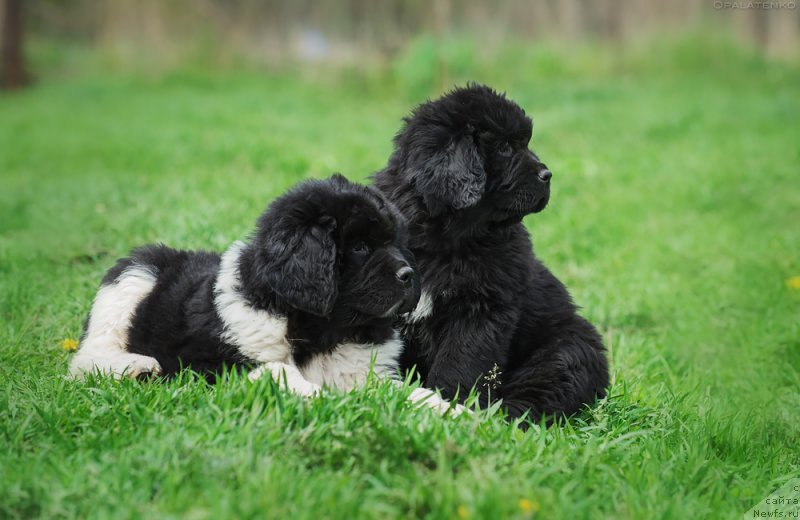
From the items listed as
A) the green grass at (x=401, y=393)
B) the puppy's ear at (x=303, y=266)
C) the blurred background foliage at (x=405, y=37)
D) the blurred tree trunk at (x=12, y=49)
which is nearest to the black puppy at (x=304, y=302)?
the puppy's ear at (x=303, y=266)

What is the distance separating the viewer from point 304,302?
3.30 m

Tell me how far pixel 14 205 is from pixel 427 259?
5732mm

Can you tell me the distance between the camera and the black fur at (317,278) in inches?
130

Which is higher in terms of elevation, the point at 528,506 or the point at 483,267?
the point at 483,267

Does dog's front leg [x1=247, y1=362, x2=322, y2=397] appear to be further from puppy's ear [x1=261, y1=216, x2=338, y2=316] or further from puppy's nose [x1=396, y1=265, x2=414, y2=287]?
puppy's nose [x1=396, y1=265, x2=414, y2=287]

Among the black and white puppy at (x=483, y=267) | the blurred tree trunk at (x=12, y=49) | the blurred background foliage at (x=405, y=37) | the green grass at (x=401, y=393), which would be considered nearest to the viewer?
the green grass at (x=401, y=393)

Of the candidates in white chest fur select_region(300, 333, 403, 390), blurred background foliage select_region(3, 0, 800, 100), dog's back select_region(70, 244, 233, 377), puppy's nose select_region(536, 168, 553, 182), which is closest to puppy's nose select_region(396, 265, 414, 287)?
white chest fur select_region(300, 333, 403, 390)

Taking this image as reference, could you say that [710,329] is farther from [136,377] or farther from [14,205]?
[14,205]

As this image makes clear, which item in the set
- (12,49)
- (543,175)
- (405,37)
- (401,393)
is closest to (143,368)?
(401,393)

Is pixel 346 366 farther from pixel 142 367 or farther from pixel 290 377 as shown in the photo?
pixel 142 367

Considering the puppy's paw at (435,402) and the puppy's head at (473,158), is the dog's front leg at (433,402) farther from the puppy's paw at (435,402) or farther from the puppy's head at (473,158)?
the puppy's head at (473,158)

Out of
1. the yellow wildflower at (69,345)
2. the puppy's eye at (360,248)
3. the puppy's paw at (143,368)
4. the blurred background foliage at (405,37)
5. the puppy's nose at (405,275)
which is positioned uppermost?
the blurred background foliage at (405,37)

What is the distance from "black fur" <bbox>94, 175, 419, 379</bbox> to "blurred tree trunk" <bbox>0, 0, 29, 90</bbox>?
69.0ft

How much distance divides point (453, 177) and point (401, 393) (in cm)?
111
